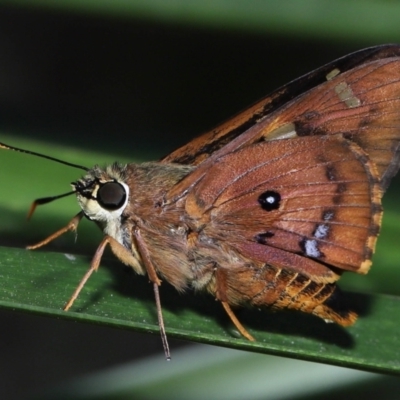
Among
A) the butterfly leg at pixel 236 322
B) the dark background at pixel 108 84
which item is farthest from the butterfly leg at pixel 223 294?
the dark background at pixel 108 84

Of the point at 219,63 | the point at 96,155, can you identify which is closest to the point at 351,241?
the point at 96,155

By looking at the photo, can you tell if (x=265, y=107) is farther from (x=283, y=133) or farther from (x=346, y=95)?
(x=346, y=95)

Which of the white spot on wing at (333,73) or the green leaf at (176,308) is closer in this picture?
the green leaf at (176,308)

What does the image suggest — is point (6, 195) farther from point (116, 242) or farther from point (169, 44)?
point (169, 44)

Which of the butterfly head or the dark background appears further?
the dark background

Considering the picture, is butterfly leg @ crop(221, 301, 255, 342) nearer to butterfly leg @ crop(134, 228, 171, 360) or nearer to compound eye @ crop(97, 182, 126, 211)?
butterfly leg @ crop(134, 228, 171, 360)

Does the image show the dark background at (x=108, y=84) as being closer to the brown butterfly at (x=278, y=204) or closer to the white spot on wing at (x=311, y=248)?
the brown butterfly at (x=278, y=204)

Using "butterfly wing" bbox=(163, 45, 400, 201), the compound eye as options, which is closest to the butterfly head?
the compound eye
